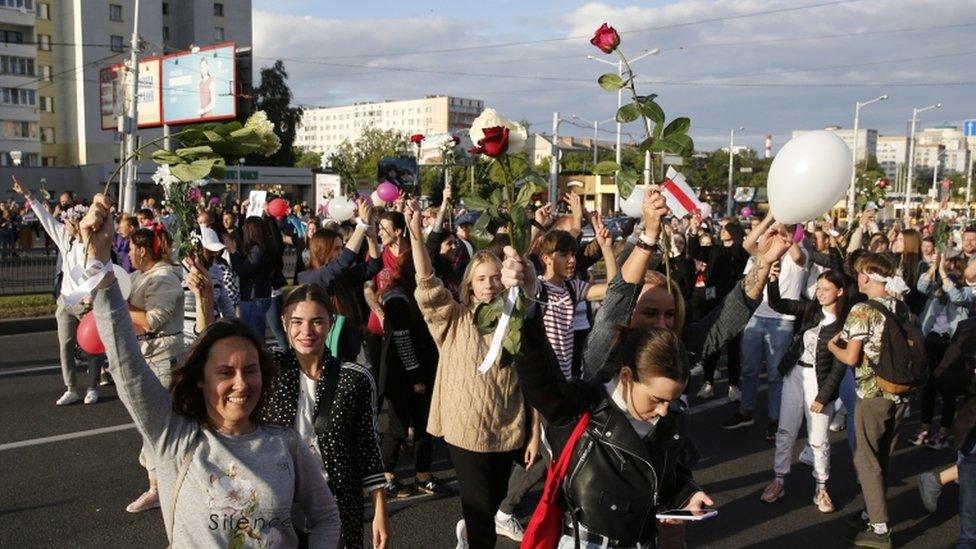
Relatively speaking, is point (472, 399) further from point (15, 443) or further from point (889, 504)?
point (15, 443)

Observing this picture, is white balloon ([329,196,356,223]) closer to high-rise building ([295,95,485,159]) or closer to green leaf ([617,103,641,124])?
green leaf ([617,103,641,124])

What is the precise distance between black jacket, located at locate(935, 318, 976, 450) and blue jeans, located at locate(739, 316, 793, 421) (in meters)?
1.54

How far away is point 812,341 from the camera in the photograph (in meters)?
5.45

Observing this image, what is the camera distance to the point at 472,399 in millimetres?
3855

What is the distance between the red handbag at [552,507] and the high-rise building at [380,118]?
9804cm

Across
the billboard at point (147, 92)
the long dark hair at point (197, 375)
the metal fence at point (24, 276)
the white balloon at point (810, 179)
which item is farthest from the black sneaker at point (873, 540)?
the billboard at point (147, 92)

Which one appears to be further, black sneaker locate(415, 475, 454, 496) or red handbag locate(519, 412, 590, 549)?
black sneaker locate(415, 475, 454, 496)

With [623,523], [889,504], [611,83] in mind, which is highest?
[611,83]

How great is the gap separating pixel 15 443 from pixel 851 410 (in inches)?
247

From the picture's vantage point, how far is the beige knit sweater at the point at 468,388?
12.6ft

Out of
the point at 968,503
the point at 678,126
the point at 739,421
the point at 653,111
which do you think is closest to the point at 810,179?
the point at 678,126

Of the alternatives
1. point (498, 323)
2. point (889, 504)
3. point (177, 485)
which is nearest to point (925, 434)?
point (889, 504)

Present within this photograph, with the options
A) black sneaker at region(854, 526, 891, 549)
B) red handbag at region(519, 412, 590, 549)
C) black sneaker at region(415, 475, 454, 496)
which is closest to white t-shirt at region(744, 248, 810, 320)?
→ black sneaker at region(854, 526, 891, 549)

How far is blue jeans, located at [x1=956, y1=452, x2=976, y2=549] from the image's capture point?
15.0 ft
